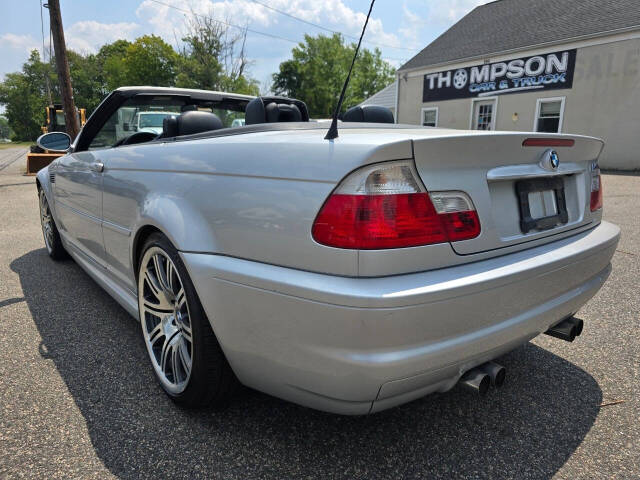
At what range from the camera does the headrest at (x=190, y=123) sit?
2.47 metres

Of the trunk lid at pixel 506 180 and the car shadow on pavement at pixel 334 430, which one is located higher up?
the trunk lid at pixel 506 180

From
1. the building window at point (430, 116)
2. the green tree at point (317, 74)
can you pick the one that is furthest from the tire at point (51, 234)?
the green tree at point (317, 74)

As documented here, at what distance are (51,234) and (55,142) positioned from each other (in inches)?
35.4

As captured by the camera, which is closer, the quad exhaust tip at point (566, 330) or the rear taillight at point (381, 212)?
the rear taillight at point (381, 212)

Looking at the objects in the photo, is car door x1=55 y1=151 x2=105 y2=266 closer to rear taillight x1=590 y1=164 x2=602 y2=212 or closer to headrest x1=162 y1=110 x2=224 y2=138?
headrest x1=162 y1=110 x2=224 y2=138

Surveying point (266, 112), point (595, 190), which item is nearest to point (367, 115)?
point (266, 112)

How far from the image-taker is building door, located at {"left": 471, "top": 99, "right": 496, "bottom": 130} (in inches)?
736

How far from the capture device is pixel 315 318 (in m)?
1.37

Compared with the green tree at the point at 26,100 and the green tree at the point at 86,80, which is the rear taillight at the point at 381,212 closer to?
the green tree at the point at 86,80

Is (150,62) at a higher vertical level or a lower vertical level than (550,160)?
higher

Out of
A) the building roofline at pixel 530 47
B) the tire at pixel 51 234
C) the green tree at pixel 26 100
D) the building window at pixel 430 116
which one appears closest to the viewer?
the tire at pixel 51 234

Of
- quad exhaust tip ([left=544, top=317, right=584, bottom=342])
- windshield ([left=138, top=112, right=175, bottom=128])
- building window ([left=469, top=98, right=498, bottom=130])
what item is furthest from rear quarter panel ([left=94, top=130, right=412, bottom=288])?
building window ([left=469, top=98, right=498, bottom=130])

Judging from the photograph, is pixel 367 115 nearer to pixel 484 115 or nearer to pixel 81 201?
pixel 81 201

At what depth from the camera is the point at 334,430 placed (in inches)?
74.0
